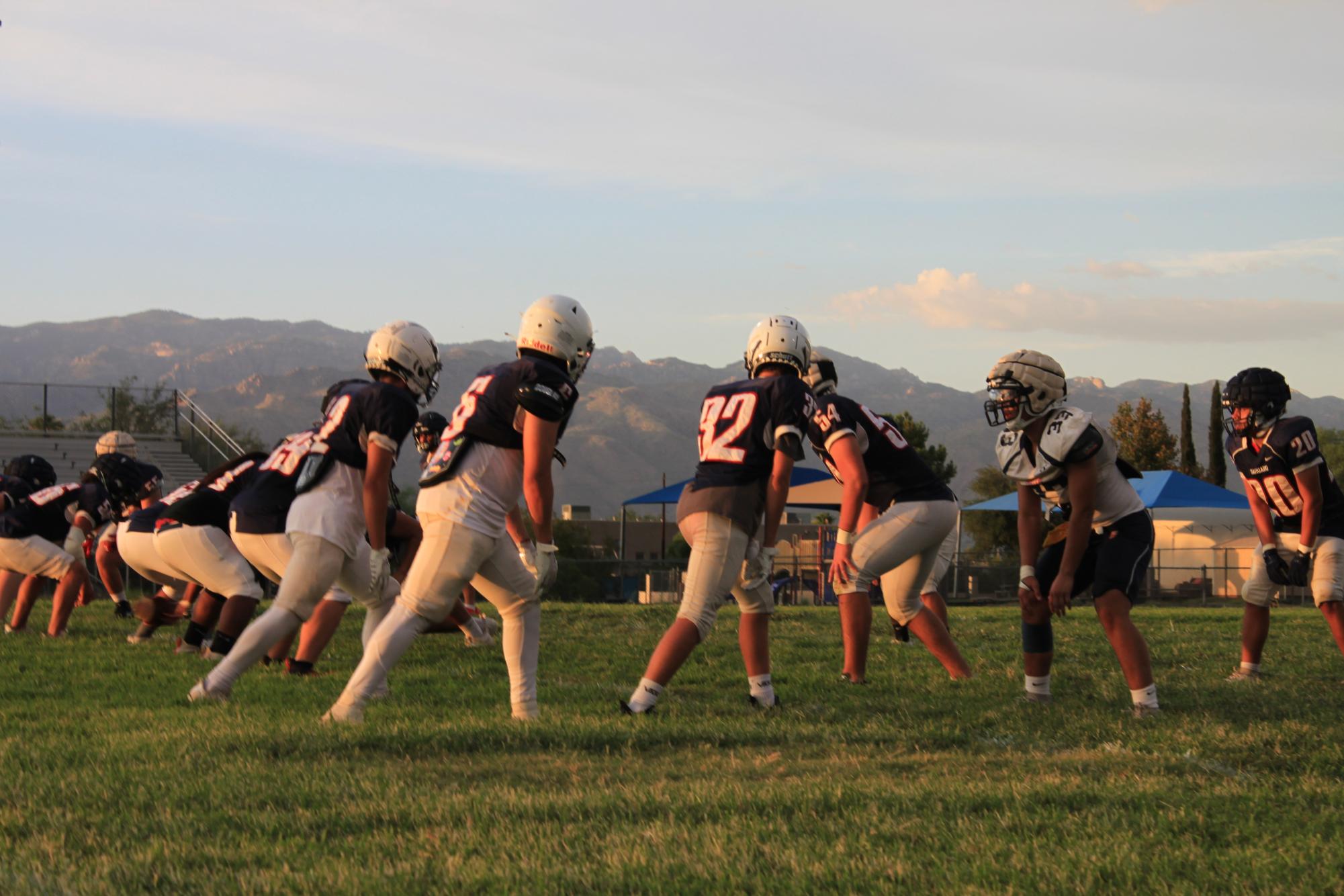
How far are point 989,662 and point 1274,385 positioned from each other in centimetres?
267

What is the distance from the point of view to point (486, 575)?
6.56 meters

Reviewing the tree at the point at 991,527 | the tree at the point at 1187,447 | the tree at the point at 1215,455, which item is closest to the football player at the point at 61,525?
the tree at the point at 991,527

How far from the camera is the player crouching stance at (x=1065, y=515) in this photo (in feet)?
22.8

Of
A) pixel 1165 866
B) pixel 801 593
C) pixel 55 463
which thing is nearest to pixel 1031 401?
pixel 1165 866

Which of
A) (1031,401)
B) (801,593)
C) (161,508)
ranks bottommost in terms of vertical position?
(801,593)

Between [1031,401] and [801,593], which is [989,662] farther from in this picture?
[801,593]

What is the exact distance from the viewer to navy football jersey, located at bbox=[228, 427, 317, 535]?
798cm

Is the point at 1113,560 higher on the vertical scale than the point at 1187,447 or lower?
lower

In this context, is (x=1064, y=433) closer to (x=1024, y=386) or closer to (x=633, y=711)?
(x=1024, y=386)

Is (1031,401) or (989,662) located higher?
(1031,401)

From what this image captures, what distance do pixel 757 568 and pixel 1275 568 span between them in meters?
3.81

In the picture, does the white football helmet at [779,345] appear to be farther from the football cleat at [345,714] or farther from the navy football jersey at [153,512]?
the navy football jersey at [153,512]

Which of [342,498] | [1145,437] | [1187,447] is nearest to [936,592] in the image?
[342,498]

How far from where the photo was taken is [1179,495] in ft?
105
